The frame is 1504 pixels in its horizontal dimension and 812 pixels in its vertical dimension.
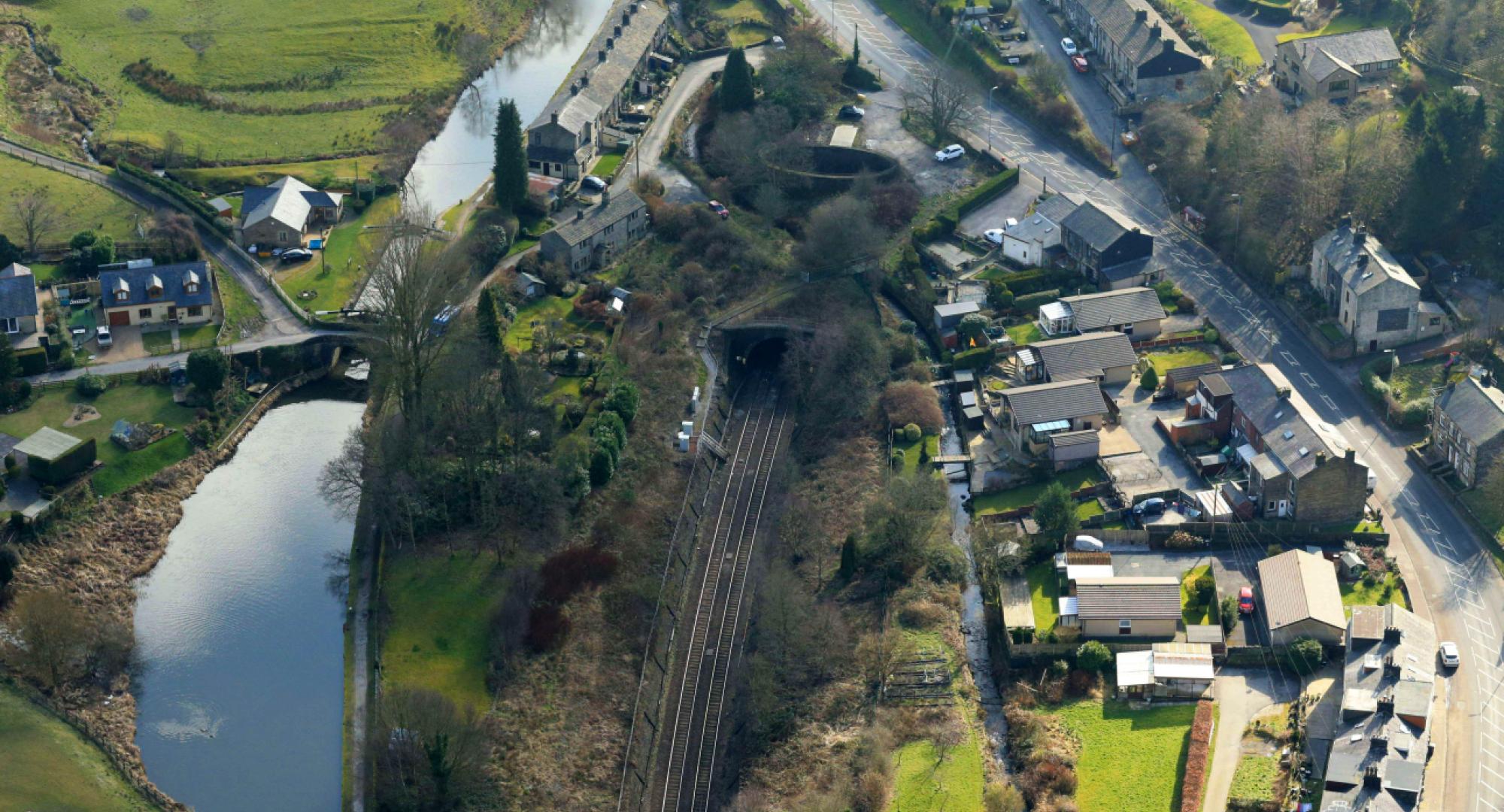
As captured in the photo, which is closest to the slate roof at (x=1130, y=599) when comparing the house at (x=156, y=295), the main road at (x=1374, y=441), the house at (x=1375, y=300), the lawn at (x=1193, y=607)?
the lawn at (x=1193, y=607)

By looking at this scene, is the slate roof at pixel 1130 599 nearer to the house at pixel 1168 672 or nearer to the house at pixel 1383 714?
the house at pixel 1168 672

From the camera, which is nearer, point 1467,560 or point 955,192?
point 1467,560

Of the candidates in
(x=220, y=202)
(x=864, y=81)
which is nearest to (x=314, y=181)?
(x=220, y=202)

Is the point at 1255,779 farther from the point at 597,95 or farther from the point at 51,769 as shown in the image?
the point at 597,95

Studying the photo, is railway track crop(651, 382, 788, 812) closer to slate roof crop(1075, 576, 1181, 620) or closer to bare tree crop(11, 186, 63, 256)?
slate roof crop(1075, 576, 1181, 620)

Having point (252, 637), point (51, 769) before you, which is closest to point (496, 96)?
point (252, 637)

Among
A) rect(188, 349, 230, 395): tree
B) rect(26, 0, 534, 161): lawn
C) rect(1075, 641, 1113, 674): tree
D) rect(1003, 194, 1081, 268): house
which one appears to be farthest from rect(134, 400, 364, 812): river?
rect(1003, 194, 1081, 268): house

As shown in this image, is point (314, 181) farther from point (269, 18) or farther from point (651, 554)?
point (651, 554)

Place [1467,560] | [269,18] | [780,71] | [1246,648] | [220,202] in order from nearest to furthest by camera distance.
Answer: [1246,648], [1467,560], [220,202], [780,71], [269,18]
